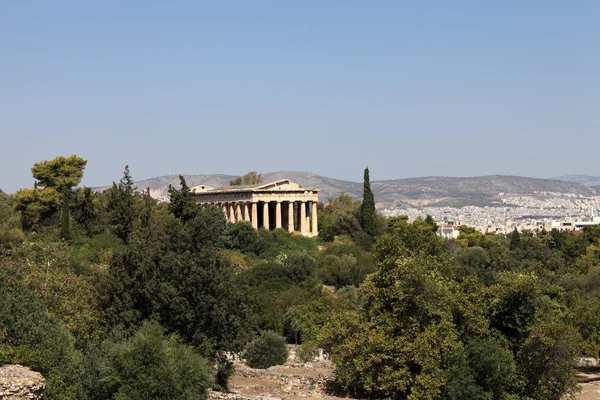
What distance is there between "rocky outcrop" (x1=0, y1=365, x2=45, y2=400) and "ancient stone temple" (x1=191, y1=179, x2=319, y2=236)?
1795 inches

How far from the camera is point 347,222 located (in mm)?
69750

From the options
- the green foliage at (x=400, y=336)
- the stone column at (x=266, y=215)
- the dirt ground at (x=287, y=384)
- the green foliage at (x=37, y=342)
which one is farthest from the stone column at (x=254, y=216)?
the green foliage at (x=37, y=342)

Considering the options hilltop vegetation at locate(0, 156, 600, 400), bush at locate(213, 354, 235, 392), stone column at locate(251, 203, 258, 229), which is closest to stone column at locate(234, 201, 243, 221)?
stone column at locate(251, 203, 258, 229)

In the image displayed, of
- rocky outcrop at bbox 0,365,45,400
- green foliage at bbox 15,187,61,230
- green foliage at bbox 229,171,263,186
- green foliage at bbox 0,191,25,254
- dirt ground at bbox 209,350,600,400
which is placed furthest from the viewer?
green foliage at bbox 229,171,263,186

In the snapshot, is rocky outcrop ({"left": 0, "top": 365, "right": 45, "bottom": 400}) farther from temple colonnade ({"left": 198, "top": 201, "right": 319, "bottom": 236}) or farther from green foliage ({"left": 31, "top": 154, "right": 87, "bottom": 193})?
temple colonnade ({"left": 198, "top": 201, "right": 319, "bottom": 236})

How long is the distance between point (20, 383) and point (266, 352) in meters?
19.4

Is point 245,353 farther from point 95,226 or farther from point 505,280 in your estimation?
point 95,226

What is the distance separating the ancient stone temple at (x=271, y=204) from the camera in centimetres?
6956

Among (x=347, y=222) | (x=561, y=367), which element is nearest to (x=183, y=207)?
(x=347, y=222)

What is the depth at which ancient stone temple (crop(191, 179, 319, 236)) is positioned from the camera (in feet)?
228

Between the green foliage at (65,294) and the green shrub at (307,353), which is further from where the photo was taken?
the green shrub at (307,353)

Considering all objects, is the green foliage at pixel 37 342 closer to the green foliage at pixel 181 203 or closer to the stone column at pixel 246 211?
the green foliage at pixel 181 203

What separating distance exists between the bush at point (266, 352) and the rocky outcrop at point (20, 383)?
17.8m

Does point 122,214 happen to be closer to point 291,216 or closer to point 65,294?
point 291,216
